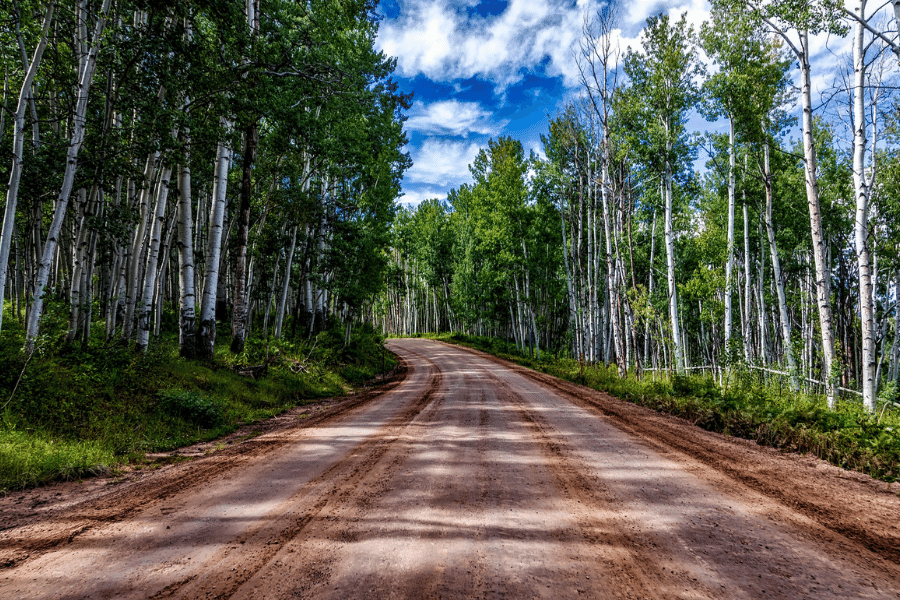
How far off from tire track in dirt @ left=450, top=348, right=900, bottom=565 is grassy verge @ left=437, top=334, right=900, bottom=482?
34 cm

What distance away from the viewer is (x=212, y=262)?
32.2ft

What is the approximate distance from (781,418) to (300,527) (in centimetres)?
739

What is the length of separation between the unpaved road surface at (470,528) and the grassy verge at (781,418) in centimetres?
53

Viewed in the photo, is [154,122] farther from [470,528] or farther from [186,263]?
[470,528]

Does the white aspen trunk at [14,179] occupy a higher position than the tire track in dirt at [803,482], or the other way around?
the white aspen trunk at [14,179]

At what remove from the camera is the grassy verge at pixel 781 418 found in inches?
190

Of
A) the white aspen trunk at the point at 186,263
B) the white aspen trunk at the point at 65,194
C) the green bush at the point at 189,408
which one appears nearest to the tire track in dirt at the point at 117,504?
the green bush at the point at 189,408

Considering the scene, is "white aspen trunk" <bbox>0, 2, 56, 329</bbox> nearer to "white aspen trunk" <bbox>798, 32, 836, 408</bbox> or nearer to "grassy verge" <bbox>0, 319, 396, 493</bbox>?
"grassy verge" <bbox>0, 319, 396, 493</bbox>

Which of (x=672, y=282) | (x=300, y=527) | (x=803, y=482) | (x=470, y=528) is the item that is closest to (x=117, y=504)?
(x=300, y=527)

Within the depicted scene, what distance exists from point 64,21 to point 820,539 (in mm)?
12471

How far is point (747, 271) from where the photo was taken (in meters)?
15.6

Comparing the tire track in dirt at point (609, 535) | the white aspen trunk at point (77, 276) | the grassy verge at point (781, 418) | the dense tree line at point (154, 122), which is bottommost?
the grassy verge at point (781, 418)

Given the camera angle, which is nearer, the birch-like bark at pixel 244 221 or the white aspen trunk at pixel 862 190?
the white aspen trunk at pixel 862 190

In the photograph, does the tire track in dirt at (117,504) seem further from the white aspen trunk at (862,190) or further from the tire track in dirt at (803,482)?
the white aspen trunk at (862,190)
